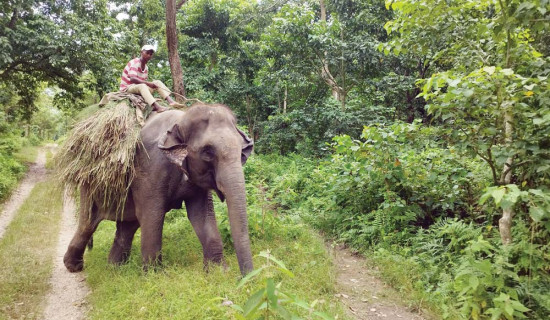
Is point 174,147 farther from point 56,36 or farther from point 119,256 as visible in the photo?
point 56,36

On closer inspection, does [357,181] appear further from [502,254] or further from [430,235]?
[502,254]

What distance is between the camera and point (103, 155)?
202 inches

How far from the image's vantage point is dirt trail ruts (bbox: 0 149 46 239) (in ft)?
32.6

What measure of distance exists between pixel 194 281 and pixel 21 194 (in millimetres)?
11777

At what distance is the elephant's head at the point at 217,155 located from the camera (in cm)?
397

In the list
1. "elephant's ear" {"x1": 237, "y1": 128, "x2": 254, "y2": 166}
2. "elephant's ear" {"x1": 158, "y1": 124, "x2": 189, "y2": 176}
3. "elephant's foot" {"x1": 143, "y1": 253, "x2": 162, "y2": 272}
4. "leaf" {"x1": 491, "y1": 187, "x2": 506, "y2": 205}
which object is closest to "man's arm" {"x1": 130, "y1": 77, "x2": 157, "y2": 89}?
"elephant's ear" {"x1": 158, "y1": 124, "x2": 189, "y2": 176}

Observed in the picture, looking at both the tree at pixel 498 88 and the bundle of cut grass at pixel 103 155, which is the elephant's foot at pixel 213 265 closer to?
the bundle of cut grass at pixel 103 155

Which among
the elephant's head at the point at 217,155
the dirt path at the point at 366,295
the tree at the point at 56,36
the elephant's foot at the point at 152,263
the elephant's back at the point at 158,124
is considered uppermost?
the tree at the point at 56,36

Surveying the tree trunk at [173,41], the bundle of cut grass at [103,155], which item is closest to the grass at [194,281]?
the bundle of cut grass at [103,155]

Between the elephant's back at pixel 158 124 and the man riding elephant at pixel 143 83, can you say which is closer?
the elephant's back at pixel 158 124

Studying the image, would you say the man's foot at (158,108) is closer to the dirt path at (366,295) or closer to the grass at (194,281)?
the grass at (194,281)

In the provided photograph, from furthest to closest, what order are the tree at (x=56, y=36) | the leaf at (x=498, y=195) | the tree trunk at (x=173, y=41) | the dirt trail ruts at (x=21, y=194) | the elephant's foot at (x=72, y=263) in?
1. the tree at (x=56, y=36)
2. the dirt trail ruts at (x=21, y=194)
3. the tree trunk at (x=173, y=41)
4. the elephant's foot at (x=72, y=263)
5. the leaf at (x=498, y=195)

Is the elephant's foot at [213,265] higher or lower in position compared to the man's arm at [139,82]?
lower

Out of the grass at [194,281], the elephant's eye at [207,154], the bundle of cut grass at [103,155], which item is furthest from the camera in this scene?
the bundle of cut grass at [103,155]
